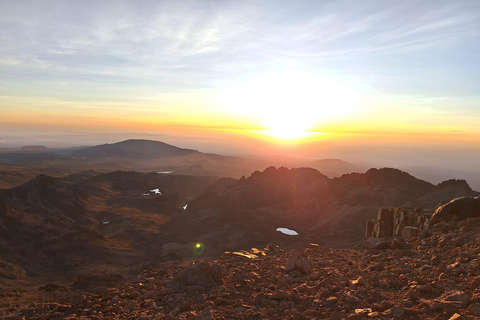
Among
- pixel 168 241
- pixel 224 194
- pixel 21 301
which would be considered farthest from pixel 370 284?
pixel 224 194

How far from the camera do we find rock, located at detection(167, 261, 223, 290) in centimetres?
1066

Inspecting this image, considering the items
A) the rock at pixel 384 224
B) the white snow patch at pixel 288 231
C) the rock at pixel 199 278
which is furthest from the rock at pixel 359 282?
Answer: the white snow patch at pixel 288 231

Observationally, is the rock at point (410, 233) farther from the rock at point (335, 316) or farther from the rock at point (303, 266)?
the rock at point (335, 316)

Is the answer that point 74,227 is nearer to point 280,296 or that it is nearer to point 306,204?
point 306,204

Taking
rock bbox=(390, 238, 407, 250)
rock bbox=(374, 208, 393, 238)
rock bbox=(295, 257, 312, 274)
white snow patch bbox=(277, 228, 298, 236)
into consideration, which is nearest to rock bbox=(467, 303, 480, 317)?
rock bbox=(295, 257, 312, 274)

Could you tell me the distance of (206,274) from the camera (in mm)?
10977

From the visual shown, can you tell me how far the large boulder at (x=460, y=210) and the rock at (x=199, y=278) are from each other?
12.7 m

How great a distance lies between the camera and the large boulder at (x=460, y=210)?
16.1 m

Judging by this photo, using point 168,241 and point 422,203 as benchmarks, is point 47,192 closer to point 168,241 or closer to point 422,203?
point 168,241

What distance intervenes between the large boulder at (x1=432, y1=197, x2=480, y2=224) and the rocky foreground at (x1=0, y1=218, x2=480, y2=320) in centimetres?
315

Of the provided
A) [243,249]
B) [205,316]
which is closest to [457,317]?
[205,316]

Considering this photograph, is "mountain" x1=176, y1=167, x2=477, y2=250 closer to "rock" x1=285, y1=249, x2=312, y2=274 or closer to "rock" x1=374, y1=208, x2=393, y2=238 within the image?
"rock" x1=374, y1=208, x2=393, y2=238

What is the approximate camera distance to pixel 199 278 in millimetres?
10812

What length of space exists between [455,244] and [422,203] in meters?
54.0
